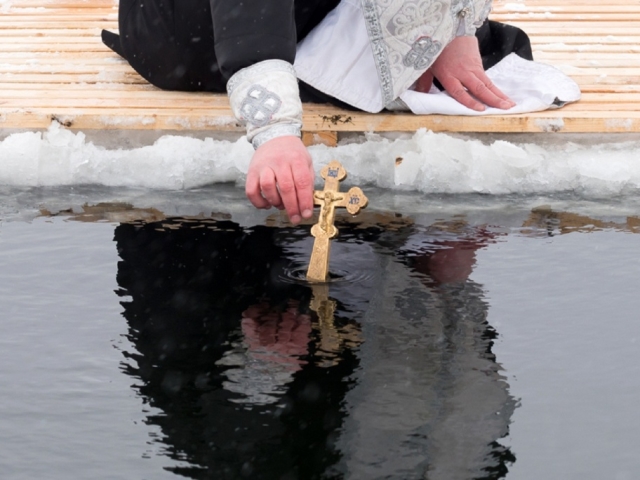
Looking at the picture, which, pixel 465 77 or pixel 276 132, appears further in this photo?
pixel 465 77

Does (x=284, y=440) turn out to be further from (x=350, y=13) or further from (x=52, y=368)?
(x=350, y=13)

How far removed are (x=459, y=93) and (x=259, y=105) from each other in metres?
1.01

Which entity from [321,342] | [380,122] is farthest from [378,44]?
[321,342]

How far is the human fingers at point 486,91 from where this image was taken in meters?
3.17

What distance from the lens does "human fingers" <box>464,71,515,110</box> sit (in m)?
3.17

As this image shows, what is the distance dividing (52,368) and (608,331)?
1061 millimetres

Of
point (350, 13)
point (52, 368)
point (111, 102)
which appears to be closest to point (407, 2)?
point (350, 13)

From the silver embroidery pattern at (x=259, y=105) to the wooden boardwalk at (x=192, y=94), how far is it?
2.58 ft

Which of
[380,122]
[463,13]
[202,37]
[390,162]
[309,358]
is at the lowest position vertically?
[309,358]

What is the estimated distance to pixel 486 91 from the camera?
319 centimetres

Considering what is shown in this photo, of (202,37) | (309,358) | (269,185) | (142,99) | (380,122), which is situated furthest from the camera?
(142,99)

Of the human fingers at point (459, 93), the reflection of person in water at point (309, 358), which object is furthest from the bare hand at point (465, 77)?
the reflection of person in water at point (309, 358)

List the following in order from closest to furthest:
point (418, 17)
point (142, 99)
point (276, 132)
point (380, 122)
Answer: point (276, 132) < point (418, 17) < point (380, 122) < point (142, 99)

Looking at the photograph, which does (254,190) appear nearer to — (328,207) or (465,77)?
(328,207)
